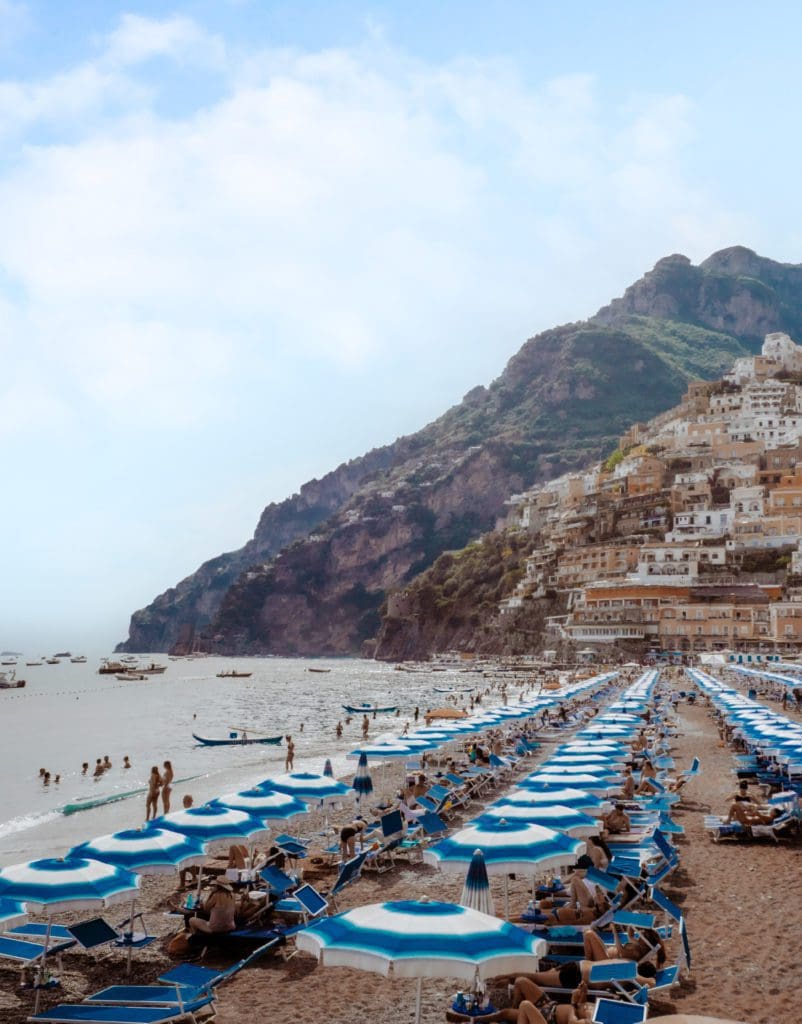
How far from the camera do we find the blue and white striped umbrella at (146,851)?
28.8 feet

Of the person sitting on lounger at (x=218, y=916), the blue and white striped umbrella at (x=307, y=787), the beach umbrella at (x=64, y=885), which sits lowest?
the person sitting on lounger at (x=218, y=916)

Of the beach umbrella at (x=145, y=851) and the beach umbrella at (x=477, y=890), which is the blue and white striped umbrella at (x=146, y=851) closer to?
the beach umbrella at (x=145, y=851)

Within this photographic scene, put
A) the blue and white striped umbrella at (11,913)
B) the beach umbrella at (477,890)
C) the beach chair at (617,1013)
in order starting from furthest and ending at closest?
1. the blue and white striped umbrella at (11,913)
2. the beach umbrella at (477,890)
3. the beach chair at (617,1013)

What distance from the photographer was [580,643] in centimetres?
8469

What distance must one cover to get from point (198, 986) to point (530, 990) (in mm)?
2690

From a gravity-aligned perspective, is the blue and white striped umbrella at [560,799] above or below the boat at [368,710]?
above

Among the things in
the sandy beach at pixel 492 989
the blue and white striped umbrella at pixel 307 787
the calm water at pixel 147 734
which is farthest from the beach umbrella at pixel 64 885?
the calm water at pixel 147 734

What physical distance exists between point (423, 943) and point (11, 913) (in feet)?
13.6

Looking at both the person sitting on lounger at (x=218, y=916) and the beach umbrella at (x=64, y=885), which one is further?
the person sitting on lounger at (x=218, y=916)

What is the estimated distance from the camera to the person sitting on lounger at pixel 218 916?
8.96 m

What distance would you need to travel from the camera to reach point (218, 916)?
898 cm

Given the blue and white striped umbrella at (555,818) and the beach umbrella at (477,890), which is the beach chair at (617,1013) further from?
the blue and white striped umbrella at (555,818)

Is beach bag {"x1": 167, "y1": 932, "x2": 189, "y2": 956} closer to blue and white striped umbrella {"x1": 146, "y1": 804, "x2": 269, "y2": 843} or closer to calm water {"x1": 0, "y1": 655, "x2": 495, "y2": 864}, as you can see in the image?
blue and white striped umbrella {"x1": 146, "y1": 804, "x2": 269, "y2": 843}

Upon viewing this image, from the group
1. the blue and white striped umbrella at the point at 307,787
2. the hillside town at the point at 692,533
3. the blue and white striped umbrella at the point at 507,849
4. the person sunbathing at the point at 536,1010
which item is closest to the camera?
the person sunbathing at the point at 536,1010
